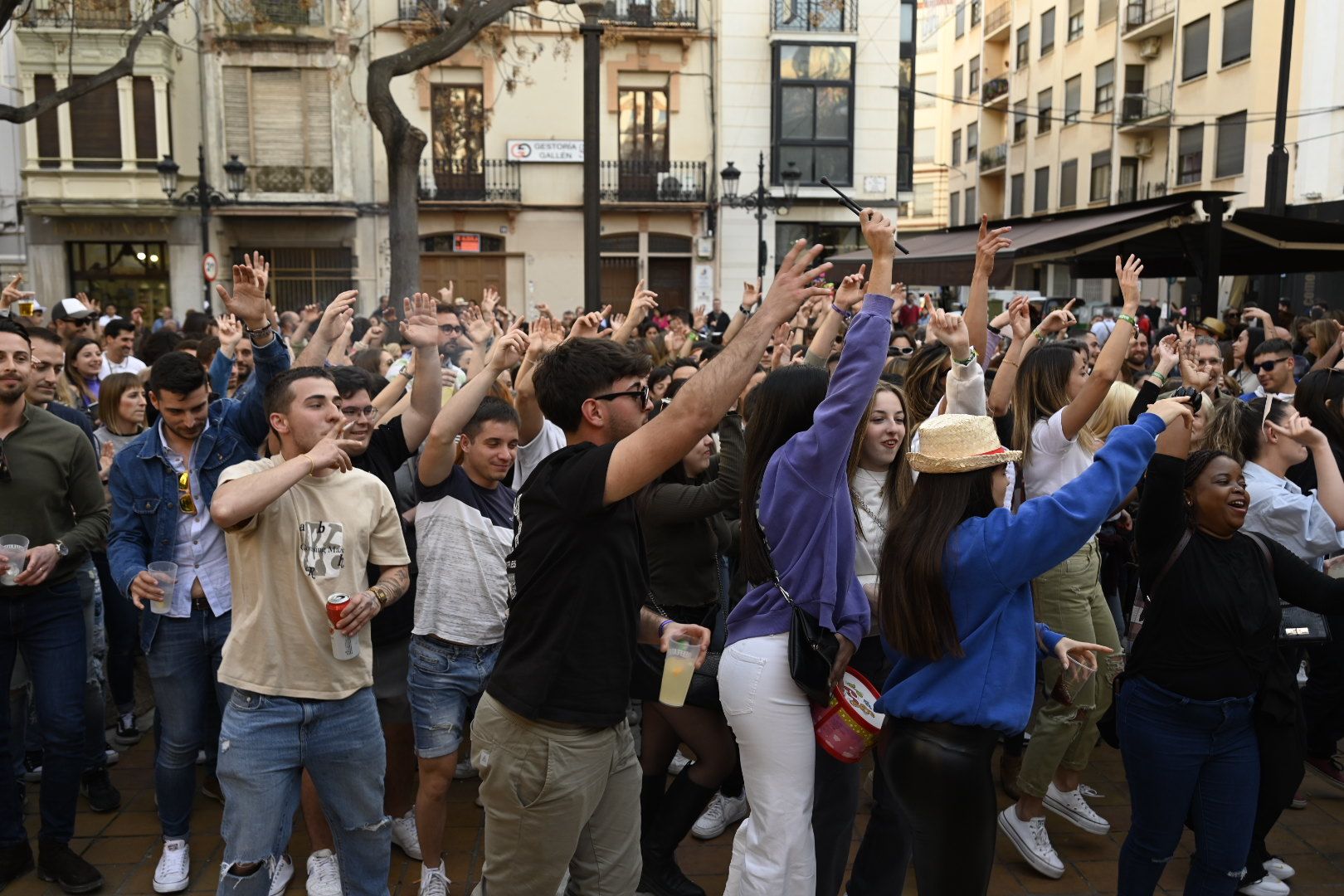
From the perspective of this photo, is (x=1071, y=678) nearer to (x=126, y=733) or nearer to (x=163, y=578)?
(x=163, y=578)

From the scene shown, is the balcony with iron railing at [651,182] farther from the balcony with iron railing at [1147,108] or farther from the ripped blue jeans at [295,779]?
the ripped blue jeans at [295,779]

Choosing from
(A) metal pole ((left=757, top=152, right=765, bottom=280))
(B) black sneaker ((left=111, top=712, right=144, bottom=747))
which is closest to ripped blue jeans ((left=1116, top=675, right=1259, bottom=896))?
(B) black sneaker ((left=111, top=712, right=144, bottom=747))

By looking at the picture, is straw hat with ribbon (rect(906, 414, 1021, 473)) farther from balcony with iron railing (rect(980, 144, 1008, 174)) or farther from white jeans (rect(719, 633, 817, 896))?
balcony with iron railing (rect(980, 144, 1008, 174))

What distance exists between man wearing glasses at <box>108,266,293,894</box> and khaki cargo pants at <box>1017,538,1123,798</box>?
2.99m

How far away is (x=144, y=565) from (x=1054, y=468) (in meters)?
3.61

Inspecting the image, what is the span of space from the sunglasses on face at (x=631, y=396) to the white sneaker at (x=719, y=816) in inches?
89.9

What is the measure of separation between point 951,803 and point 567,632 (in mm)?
1128

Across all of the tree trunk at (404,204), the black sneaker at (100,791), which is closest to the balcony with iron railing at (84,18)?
the tree trunk at (404,204)

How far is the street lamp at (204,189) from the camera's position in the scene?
22469 millimetres

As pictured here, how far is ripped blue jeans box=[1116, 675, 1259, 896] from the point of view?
3.50 m

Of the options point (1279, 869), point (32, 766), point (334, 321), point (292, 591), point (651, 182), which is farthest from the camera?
point (651, 182)

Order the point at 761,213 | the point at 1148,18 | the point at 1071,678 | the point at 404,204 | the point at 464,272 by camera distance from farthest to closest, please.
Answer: the point at 1148,18 → the point at 464,272 → the point at 761,213 → the point at 404,204 → the point at 1071,678

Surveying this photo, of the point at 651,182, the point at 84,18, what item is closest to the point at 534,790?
the point at 651,182

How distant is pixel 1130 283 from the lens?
186 inches
